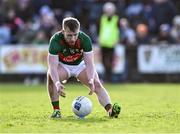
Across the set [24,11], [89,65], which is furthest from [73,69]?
[24,11]

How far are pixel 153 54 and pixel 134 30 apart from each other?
2.03 m

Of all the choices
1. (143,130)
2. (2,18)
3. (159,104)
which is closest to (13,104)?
(159,104)

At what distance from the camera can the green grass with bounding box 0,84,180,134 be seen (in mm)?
10695

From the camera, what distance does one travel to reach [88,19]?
2756 cm

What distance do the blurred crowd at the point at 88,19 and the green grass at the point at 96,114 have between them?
17.1 ft

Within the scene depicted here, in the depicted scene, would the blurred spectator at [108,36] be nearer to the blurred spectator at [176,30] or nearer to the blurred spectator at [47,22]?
the blurred spectator at [47,22]

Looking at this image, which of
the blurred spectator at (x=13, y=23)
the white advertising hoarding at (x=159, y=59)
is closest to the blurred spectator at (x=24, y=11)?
the blurred spectator at (x=13, y=23)

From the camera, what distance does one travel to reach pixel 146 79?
25938mm

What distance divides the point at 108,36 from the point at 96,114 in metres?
11.7

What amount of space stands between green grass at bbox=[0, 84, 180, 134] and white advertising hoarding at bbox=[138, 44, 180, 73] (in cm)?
415

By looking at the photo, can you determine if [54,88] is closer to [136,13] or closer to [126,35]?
[126,35]

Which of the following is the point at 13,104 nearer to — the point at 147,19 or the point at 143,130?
the point at 143,130

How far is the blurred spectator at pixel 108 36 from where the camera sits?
24.7m

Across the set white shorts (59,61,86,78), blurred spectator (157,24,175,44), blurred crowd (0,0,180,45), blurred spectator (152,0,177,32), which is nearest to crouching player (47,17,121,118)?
white shorts (59,61,86,78)
